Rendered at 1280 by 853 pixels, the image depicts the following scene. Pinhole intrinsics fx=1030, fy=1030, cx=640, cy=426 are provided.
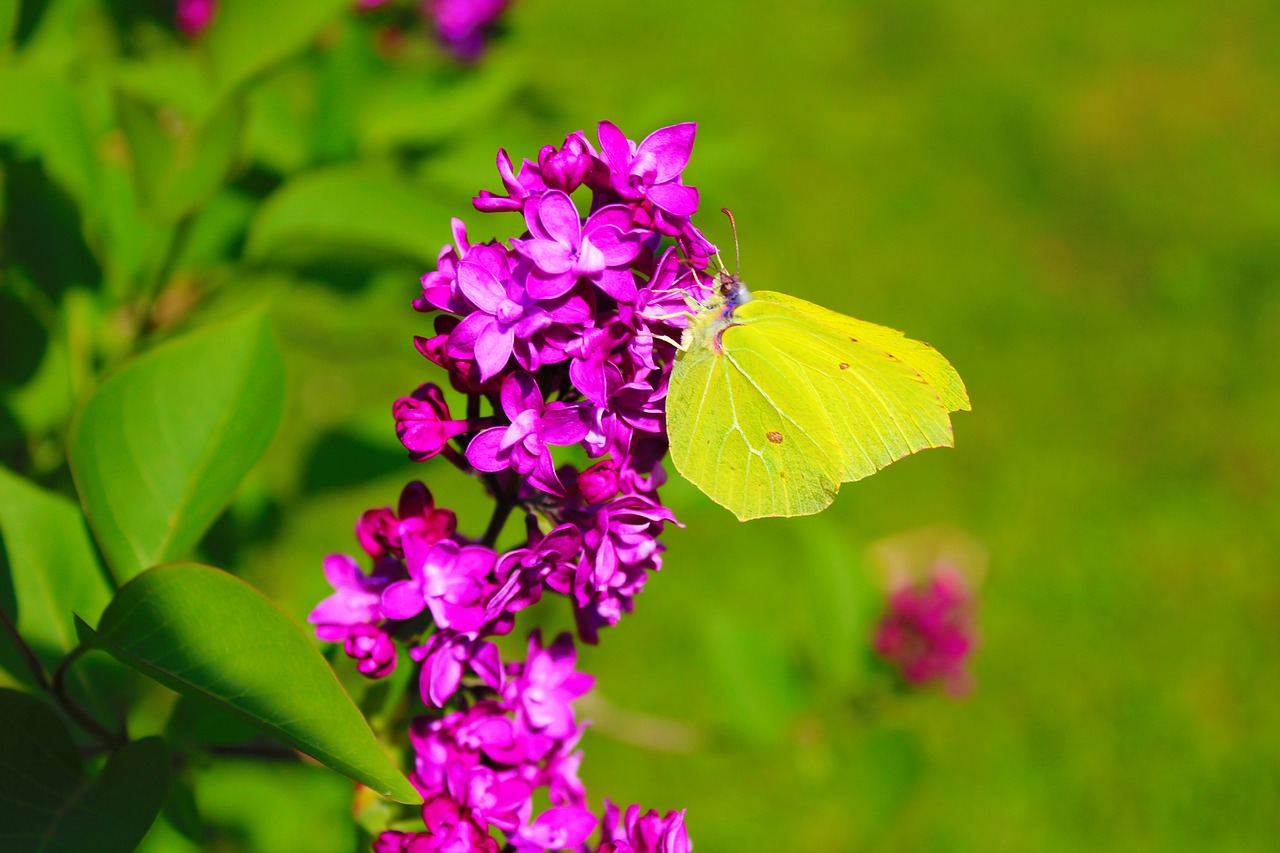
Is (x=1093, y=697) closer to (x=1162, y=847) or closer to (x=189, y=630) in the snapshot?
(x=1162, y=847)

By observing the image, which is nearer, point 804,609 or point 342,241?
point 342,241

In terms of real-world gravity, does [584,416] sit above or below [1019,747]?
above

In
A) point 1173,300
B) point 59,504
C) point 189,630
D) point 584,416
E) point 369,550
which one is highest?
point 584,416

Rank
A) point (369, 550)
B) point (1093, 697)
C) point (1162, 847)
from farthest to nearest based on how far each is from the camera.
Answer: point (1093, 697)
point (1162, 847)
point (369, 550)

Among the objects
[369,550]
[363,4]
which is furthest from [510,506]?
[363,4]

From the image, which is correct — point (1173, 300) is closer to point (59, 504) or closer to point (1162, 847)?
point (1162, 847)

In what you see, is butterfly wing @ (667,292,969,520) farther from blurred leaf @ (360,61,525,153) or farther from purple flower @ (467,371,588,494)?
blurred leaf @ (360,61,525,153)

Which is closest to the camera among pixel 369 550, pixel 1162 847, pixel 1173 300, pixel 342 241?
pixel 369 550

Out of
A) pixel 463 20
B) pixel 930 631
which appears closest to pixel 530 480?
pixel 930 631
